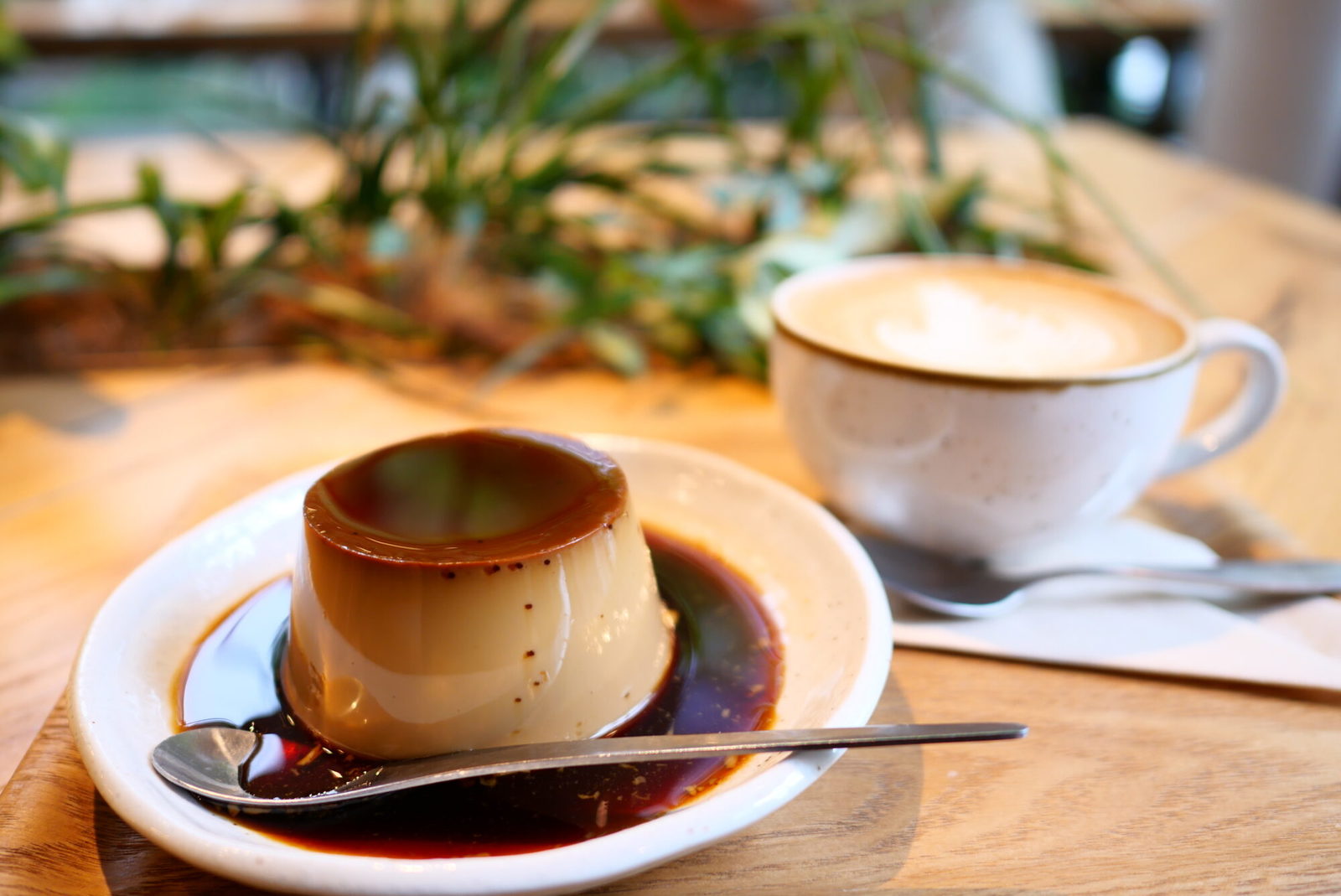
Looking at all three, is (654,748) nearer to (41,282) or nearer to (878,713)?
(878,713)

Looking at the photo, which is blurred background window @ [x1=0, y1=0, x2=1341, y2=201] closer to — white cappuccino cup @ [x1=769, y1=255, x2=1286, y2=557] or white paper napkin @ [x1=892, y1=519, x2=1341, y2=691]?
white cappuccino cup @ [x1=769, y1=255, x2=1286, y2=557]

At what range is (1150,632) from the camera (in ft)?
2.32

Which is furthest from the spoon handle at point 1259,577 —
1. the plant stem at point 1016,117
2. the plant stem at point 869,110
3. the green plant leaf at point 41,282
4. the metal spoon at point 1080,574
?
the green plant leaf at point 41,282

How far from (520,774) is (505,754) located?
16 millimetres

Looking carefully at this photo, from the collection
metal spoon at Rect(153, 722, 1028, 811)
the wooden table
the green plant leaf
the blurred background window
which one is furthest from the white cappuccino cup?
the blurred background window

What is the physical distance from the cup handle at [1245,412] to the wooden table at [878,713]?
0.26 ft

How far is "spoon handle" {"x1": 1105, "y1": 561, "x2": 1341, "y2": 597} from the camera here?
0.73 metres

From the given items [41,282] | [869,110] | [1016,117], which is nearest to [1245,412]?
[1016,117]

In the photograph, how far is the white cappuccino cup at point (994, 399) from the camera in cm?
70

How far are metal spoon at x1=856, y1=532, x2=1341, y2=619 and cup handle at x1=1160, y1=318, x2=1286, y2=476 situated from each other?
105 millimetres

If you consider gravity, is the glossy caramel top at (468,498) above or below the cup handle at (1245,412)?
below

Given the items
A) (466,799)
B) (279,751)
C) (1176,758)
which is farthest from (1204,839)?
(279,751)

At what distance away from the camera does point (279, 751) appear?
21.7 inches

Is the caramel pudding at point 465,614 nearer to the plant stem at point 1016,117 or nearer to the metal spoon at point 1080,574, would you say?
the metal spoon at point 1080,574
